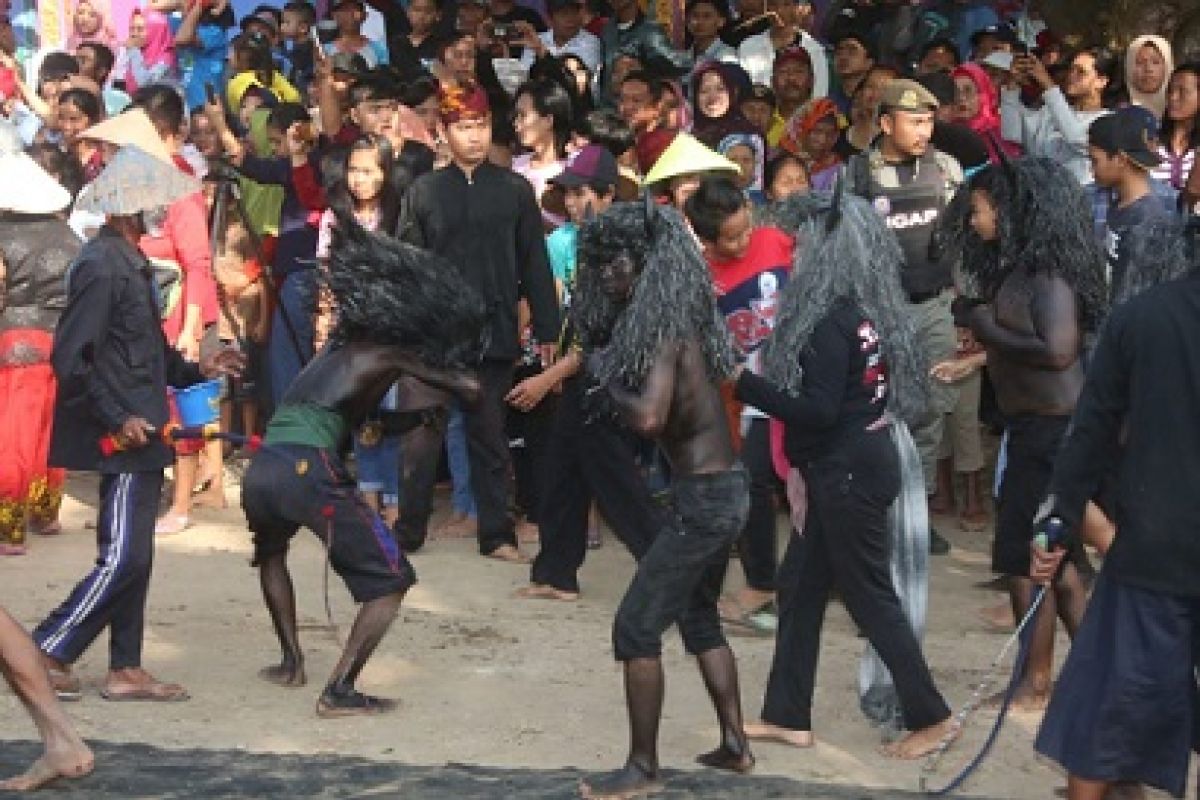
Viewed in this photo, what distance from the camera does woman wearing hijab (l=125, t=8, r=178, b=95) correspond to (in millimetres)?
15320

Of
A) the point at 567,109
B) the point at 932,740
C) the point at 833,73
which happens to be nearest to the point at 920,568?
the point at 932,740

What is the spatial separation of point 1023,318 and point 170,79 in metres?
8.83

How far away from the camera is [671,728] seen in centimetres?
768

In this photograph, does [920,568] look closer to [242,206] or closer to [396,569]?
[396,569]

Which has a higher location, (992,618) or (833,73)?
(833,73)

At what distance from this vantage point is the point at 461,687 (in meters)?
8.22

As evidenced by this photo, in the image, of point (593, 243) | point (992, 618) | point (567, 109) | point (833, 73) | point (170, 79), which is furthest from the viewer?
point (170, 79)

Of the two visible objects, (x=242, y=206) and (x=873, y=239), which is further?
(x=242, y=206)

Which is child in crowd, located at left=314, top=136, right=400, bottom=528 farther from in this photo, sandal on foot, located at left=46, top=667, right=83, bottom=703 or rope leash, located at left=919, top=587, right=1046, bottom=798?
rope leash, located at left=919, top=587, right=1046, bottom=798

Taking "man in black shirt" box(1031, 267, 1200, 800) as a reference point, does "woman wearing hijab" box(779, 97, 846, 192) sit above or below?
above

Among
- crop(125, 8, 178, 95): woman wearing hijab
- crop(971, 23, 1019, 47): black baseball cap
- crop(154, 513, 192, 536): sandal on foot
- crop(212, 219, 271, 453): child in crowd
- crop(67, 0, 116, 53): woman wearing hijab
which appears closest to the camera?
crop(154, 513, 192, 536): sandal on foot

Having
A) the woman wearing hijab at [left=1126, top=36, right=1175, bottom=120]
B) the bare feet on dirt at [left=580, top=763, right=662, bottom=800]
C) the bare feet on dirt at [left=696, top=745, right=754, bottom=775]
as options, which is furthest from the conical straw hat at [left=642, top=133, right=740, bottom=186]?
the bare feet on dirt at [left=580, top=763, right=662, bottom=800]

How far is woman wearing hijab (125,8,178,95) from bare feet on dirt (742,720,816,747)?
358 inches

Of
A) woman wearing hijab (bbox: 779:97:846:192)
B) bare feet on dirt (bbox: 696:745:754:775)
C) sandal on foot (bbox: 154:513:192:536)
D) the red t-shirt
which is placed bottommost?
bare feet on dirt (bbox: 696:745:754:775)
